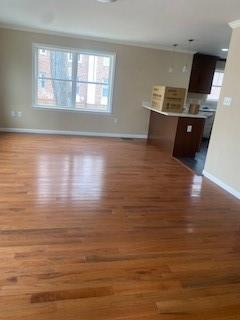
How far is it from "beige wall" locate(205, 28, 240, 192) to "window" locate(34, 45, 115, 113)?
3.08 m

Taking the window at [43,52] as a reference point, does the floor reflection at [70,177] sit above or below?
below

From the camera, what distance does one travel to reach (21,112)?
5914 mm

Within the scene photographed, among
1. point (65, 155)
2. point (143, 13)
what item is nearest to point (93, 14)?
point (143, 13)

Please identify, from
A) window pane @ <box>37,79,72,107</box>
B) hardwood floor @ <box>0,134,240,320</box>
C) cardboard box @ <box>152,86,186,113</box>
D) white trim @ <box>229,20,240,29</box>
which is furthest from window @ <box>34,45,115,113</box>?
white trim @ <box>229,20,240,29</box>

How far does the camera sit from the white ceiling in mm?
3232

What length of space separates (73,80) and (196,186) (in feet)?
12.7

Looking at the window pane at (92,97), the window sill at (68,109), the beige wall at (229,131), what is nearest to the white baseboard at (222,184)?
the beige wall at (229,131)

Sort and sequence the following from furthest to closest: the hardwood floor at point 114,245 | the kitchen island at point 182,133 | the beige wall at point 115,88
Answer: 1. the beige wall at point 115,88
2. the kitchen island at point 182,133
3. the hardwood floor at point 114,245

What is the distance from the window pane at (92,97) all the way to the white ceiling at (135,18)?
3.71 feet

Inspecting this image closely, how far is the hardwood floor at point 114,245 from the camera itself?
1569mm

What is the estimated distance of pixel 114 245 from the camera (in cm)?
214

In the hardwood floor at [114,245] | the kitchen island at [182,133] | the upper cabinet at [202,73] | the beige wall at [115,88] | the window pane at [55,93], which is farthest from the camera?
the upper cabinet at [202,73]

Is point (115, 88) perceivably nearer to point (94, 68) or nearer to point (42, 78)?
point (94, 68)

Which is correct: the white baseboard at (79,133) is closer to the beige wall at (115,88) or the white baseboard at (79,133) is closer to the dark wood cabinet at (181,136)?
the beige wall at (115,88)
